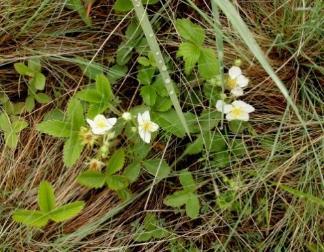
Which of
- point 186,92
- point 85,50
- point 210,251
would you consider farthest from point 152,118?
point 210,251

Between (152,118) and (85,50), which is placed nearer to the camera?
(152,118)

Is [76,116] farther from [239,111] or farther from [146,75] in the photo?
[239,111]

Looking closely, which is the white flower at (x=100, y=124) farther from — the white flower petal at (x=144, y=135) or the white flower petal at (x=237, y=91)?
the white flower petal at (x=237, y=91)

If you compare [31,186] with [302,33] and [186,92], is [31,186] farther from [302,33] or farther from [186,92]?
[302,33]

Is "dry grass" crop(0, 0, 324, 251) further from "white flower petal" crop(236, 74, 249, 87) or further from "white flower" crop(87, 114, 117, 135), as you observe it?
"white flower" crop(87, 114, 117, 135)

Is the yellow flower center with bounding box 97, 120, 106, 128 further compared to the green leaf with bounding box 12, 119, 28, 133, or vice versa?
the green leaf with bounding box 12, 119, 28, 133

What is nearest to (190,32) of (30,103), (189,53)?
(189,53)

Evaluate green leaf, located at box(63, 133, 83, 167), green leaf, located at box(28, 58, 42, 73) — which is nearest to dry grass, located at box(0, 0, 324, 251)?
green leaf, located at box(28, 58, 42, 73)
